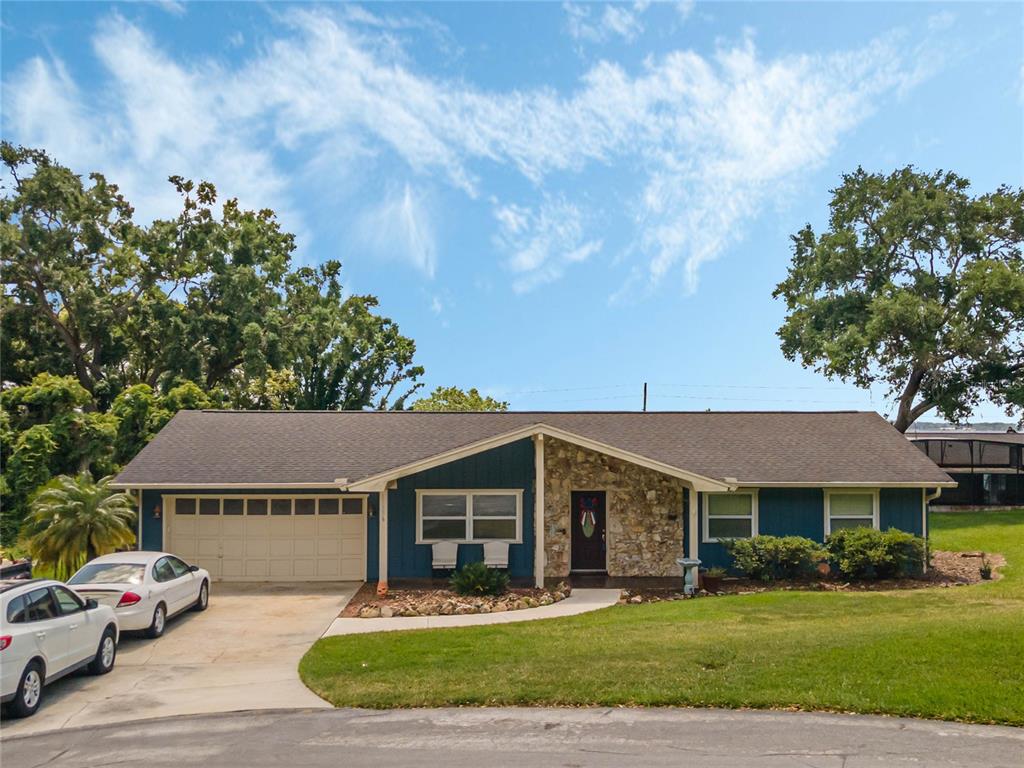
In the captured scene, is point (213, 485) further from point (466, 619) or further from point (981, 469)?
point (981, 469)

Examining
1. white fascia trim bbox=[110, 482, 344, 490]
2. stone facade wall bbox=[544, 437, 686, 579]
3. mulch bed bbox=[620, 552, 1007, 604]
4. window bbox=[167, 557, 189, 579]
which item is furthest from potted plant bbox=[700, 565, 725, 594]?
window bbox=[167, 557, 189, 579]

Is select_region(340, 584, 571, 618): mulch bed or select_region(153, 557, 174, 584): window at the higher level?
select_region(153, 557, 174, 584): window

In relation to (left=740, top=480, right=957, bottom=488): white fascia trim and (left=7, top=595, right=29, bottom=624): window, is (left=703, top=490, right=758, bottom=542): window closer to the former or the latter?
(left=740, top=480, right=957, bottom=488): white fascia trim

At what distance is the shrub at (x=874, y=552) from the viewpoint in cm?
1938

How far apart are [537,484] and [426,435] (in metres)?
5.28

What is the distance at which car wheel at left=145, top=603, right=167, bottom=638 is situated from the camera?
1443cm

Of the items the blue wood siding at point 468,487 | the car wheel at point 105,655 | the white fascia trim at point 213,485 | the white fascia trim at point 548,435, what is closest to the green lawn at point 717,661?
the car wheel at point 105,655

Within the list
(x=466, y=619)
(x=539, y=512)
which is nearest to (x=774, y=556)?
(x=539, y=512)

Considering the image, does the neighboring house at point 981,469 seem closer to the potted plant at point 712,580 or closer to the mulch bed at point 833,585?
the mulch bed at point 833,585

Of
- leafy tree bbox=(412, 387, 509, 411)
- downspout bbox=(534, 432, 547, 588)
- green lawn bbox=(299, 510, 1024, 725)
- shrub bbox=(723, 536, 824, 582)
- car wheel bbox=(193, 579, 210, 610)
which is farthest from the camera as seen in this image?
leafy tree bbox=(412, 387, 509, 411)

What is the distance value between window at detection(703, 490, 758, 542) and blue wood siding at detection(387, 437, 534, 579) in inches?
168

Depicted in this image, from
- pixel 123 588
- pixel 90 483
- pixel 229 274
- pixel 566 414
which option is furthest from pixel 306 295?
pixel 123 588

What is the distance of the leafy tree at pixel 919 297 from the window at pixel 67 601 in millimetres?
33280

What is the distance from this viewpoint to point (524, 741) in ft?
29.8
